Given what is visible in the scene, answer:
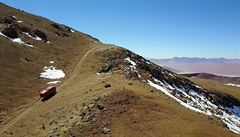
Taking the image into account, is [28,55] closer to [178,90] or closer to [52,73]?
[52,73]

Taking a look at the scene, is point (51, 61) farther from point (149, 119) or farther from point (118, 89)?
point (149, 119)

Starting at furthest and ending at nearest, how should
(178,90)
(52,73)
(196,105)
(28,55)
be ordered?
(28,55) < (52,73) < (178,90) < (196,105)

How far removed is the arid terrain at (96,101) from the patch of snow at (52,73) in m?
1.29

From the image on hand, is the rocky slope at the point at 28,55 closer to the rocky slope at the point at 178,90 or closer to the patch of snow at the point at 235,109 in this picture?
the rocky slope at the point at 178,90

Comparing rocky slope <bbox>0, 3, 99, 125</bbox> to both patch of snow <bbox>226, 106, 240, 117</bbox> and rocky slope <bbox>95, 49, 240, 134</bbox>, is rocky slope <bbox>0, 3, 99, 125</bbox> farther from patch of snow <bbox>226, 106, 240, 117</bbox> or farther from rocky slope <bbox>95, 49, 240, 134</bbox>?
patch of snow <bbox>226, 106, 240, 117</bbox>

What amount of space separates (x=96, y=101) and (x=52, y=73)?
42891mm

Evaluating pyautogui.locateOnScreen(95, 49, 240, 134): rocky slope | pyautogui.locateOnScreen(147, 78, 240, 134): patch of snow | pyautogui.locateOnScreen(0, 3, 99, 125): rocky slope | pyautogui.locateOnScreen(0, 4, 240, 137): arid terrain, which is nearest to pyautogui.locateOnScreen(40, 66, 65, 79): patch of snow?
pyautogui.locateOnScreen(0, 3, 99, 125): rocky slope

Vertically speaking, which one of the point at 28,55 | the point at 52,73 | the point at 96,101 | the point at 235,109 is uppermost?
the point at 28,55

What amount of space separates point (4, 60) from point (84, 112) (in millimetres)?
49615

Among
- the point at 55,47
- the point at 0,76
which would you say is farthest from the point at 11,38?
the point at 0,76

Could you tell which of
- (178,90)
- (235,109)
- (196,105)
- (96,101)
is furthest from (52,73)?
(235,109)

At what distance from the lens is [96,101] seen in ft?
168

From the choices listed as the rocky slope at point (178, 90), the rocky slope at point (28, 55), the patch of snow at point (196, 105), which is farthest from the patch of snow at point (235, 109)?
the rocky slope at point (28, 55)

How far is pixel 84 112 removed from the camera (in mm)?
48438
